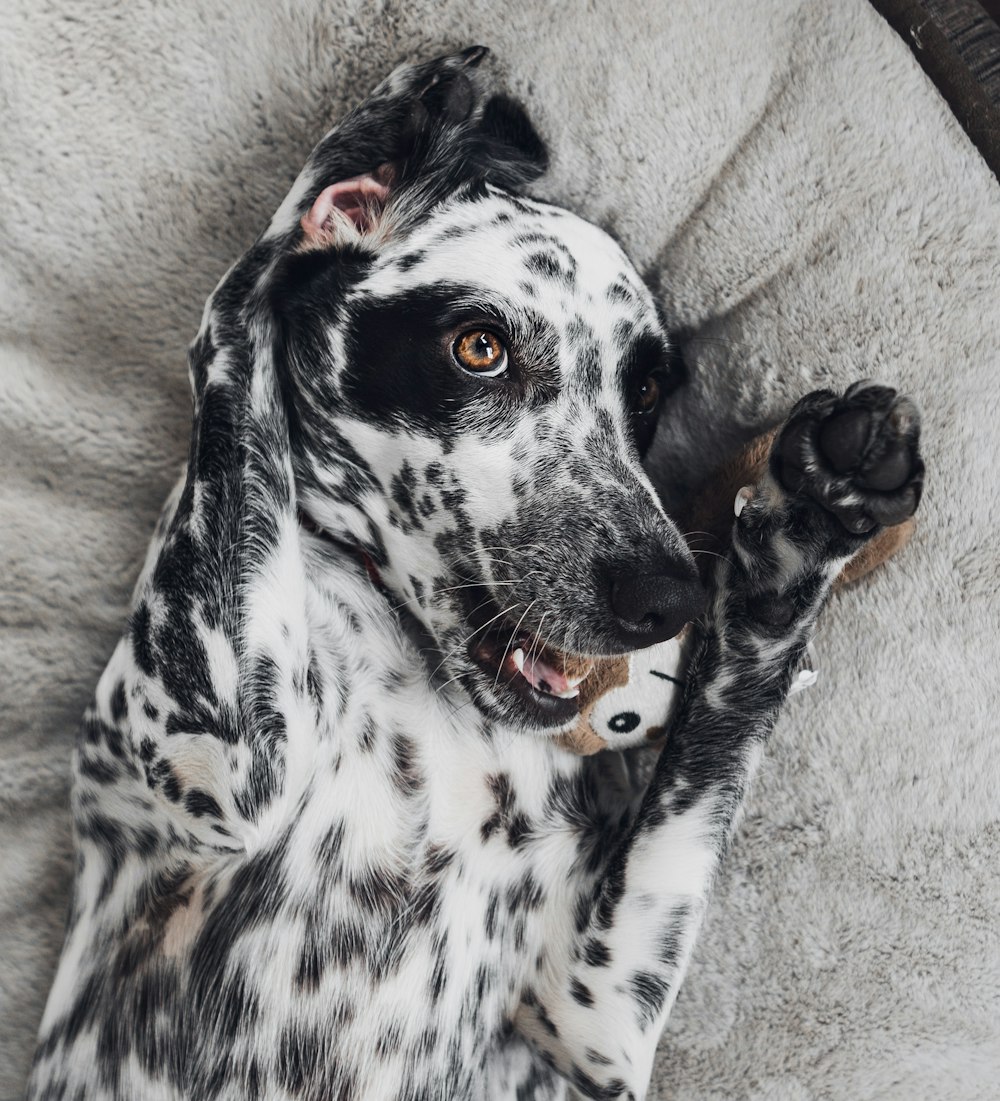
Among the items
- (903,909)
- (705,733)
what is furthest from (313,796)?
(903,909)

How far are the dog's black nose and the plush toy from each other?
21cm

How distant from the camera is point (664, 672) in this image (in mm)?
1846

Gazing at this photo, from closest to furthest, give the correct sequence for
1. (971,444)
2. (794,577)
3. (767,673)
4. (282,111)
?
1. (794,577)
2. (767,673)
3. (971,444)
4. (282,111)

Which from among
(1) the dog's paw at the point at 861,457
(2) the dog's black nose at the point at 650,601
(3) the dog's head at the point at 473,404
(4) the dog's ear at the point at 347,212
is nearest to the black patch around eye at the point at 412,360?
(3) the dog's head at the point at 473,404

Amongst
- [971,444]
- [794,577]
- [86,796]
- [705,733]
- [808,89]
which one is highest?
[808,89]

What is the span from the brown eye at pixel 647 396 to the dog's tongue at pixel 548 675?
0.52m

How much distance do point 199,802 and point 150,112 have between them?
143cm

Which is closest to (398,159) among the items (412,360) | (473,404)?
(412,360)

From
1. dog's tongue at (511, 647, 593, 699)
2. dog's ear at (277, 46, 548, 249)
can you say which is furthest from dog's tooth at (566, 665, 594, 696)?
dog's ear at (277, 46, 548, 249)

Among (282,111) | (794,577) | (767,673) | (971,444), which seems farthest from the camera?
(282,111)

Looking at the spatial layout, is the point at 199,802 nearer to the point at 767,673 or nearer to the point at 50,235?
the point at 767,673

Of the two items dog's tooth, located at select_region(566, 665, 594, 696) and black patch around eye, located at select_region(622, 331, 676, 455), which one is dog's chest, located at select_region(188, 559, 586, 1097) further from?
black patch around eye, located at select_region(622, 331, 676, 455)

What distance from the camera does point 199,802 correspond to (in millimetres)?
1693

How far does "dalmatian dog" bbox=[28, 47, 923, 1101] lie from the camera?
65.1 inches
